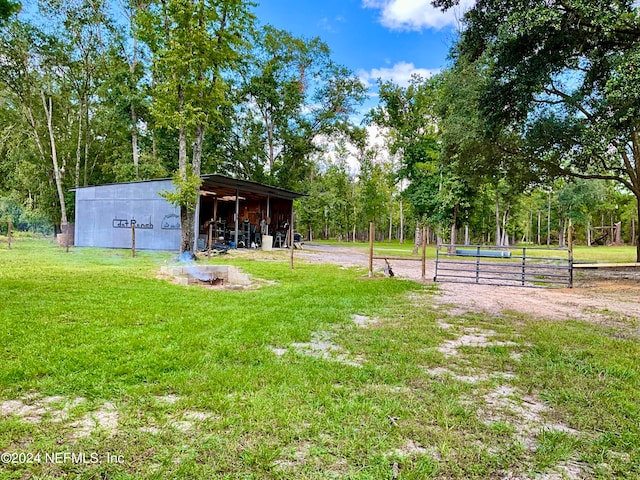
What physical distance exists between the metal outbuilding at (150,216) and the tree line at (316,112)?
9.32 feet

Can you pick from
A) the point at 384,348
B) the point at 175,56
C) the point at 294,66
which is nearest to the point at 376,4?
the point at 175,56

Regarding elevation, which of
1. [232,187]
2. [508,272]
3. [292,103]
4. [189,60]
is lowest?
[508,272]

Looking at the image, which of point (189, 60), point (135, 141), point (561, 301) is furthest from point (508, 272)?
point (135, 141)

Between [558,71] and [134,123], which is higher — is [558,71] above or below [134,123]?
below

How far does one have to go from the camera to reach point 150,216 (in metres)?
16.7

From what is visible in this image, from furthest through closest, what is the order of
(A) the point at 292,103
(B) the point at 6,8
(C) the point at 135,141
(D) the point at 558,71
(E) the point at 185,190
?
(A) the point at 292,103 → (C) the point at 135,141 → (E) the point at 185,190 → (D) the point at 558,71 → (B) the point at 6,8

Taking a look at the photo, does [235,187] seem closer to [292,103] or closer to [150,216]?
[150,216]

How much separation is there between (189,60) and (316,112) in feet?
55.3

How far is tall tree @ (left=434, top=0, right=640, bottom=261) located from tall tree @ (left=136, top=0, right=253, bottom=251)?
280 inches

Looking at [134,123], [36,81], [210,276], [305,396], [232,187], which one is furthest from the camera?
[36,81]

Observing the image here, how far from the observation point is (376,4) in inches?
646

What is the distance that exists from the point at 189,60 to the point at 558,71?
10.4 metres

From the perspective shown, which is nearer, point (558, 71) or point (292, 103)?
point (558, 71)

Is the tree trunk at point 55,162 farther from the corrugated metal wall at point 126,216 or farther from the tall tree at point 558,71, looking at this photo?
the tall tree at point 558,71
